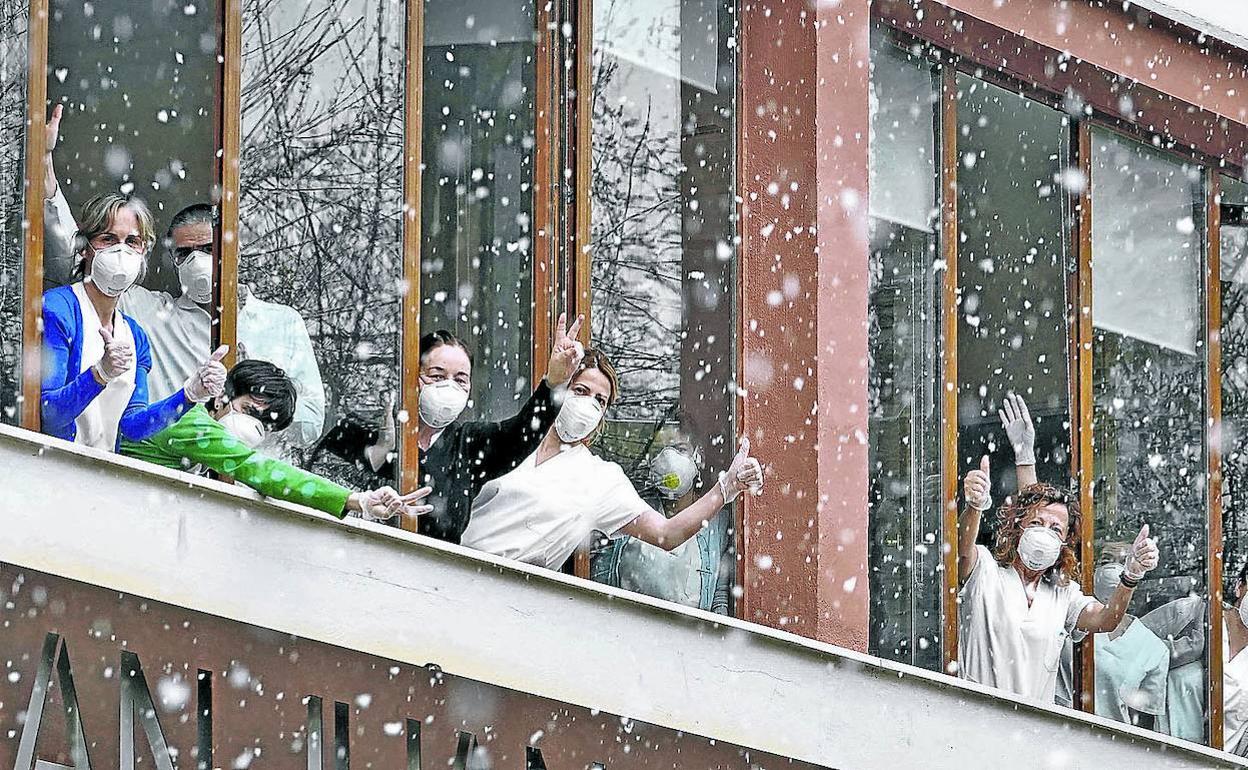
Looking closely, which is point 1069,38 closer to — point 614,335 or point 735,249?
point 735,249

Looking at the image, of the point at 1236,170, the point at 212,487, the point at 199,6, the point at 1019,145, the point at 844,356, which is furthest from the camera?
the point at 1236,170

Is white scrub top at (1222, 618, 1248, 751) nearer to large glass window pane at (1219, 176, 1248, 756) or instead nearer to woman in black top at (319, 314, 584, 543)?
large glass window pane at (1219, 176, 1248, 756)

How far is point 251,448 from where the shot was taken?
18.8 ft

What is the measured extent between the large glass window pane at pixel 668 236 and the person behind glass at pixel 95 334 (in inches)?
86.2

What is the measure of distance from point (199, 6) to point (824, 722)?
11.2 ft

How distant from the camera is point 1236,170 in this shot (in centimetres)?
1055

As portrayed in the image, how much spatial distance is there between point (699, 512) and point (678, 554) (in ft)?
1.81

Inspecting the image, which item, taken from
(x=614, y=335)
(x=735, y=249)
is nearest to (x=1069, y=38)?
(x=735, y=249)

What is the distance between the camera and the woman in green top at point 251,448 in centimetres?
531

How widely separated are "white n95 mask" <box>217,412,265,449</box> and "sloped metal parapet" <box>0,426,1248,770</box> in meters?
0.81

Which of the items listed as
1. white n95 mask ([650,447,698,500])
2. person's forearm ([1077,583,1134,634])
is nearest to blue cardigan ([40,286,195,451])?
white n95 mask ([650,447,698,500])

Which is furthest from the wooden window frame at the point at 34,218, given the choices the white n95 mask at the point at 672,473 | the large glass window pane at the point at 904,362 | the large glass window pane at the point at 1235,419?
the large glass window pane at the point at 1235,419

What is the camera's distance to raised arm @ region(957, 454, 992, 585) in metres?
8.48

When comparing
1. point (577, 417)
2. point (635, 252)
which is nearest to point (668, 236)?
point (635, 252)
